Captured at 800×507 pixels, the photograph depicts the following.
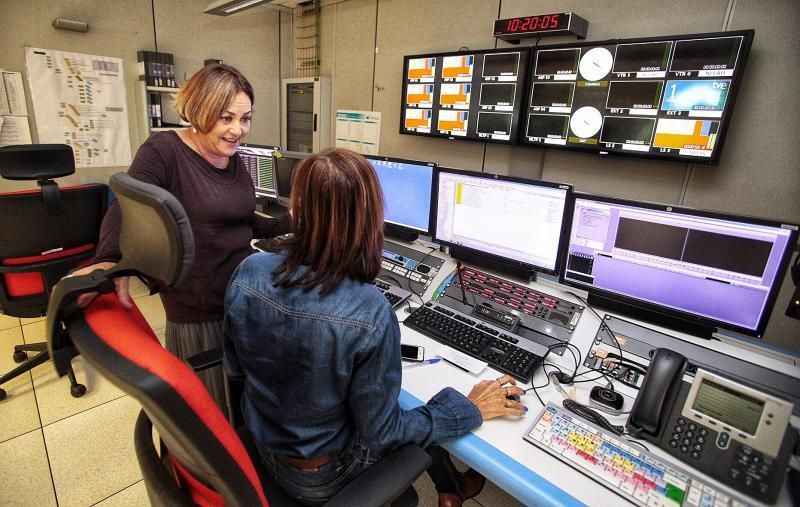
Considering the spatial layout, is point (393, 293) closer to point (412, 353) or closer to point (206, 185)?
point (412, 353)

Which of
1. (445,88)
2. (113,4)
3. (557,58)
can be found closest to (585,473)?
(557,58)

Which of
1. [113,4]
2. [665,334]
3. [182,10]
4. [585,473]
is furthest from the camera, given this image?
[182,10]

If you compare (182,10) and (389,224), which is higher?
(182,10)

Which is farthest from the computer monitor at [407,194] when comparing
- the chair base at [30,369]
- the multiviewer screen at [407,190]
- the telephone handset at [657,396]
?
the chair base at [30,369]

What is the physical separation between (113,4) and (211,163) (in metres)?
2.74

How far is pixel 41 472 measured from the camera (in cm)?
167

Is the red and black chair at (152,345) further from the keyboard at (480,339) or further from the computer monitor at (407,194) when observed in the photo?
the computer monitor at (407,194)

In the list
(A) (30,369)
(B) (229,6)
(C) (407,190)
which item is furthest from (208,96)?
(B) (229,6)

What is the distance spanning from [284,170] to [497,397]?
1.93 meters

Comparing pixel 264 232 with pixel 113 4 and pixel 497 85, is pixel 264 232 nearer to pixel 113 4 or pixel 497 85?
pixel 497 85

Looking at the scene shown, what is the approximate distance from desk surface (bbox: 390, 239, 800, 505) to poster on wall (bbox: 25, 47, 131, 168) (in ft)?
10.4

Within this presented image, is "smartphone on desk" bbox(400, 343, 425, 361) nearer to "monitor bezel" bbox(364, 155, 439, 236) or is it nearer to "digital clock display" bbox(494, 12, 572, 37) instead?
"monitor bezel" bbox(364, 155, 439, 236)

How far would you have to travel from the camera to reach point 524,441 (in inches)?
38.7

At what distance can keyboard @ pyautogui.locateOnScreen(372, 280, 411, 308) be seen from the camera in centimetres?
159
